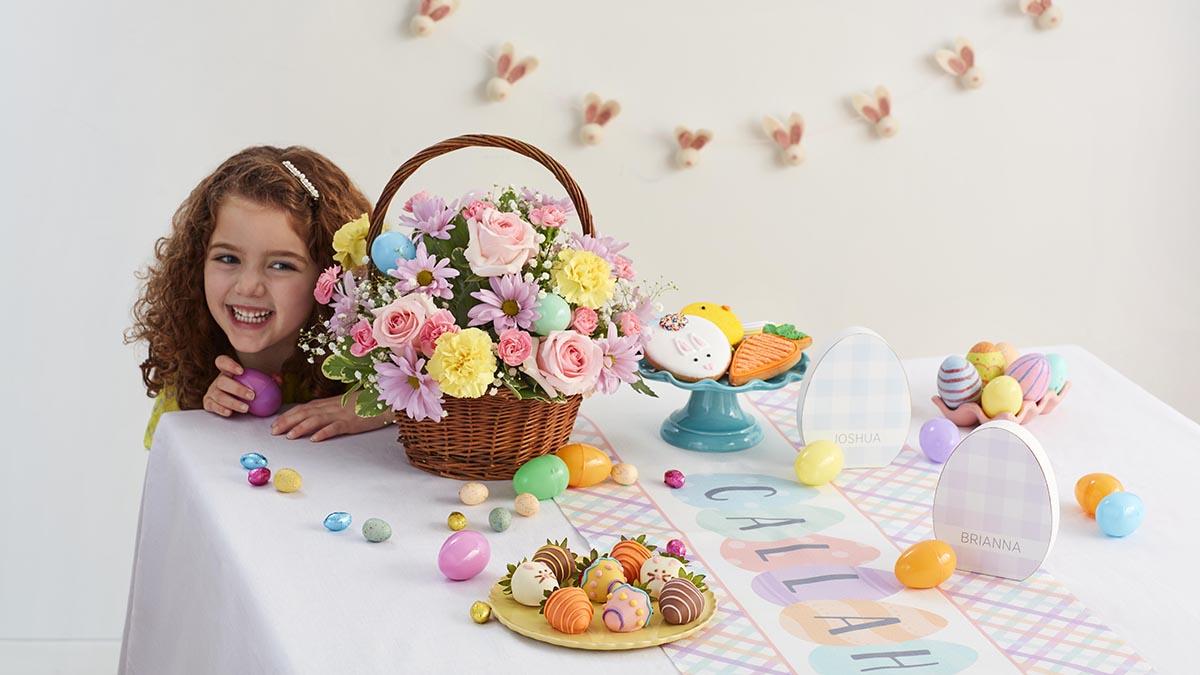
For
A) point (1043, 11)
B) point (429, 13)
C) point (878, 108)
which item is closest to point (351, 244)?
point (429, 13)

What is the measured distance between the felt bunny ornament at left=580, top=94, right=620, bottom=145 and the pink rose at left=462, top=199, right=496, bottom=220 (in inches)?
47.8

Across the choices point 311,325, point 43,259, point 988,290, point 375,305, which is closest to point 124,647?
point 311,325

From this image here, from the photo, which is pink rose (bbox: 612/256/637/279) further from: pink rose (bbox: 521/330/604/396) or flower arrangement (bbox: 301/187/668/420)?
pink rose (bbox: 521/330/604/396)

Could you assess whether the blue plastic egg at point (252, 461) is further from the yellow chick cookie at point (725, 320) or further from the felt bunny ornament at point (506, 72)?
the felt bunny ornament at point (506, 72)

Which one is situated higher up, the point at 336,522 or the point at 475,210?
the point at 475,210

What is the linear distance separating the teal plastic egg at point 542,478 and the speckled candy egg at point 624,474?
0.08 metres

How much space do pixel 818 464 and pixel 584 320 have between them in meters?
0.35

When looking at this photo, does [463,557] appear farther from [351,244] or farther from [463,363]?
[351,244]

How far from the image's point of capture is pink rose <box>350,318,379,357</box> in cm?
161

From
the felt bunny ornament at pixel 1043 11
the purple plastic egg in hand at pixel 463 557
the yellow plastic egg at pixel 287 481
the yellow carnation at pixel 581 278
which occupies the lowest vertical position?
the yellow plastic egg at pixel 287 481

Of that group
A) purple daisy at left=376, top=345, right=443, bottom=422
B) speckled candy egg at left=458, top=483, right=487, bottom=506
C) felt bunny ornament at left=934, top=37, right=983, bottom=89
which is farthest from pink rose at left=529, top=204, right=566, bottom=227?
felt bunny ornament at left=934, top=37, right=983, bottom=89

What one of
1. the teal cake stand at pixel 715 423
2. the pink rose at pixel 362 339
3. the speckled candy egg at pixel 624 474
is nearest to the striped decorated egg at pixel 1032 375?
the teal cake stand at pixel 715 423

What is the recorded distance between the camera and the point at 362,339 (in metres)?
1.62

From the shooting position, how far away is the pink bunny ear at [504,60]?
2.76 metres
